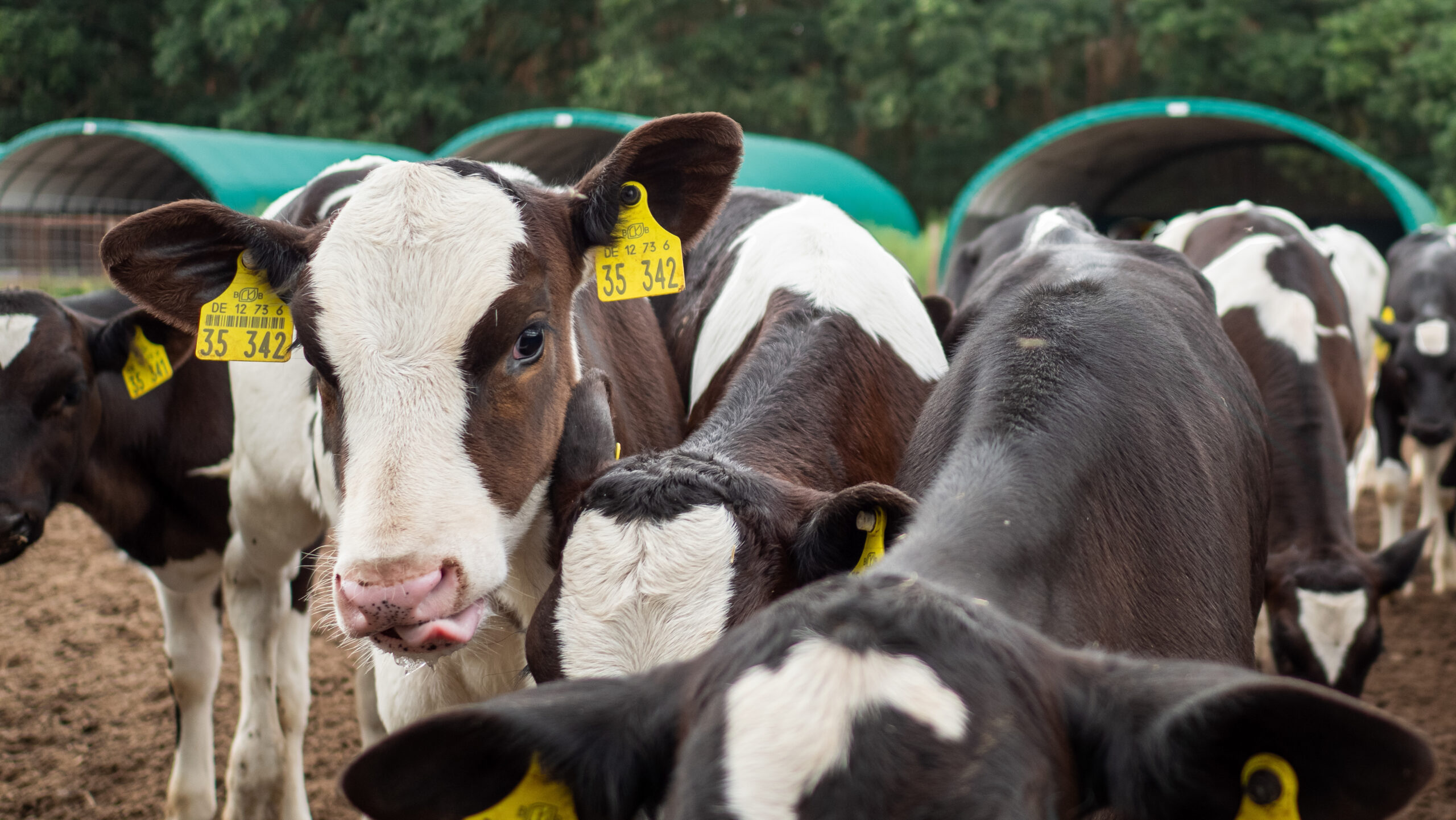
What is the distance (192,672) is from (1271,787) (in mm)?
3749

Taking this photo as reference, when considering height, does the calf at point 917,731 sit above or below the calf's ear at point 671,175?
below

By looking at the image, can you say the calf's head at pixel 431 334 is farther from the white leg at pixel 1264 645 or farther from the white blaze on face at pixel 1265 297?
the white leg at pixel 1264 645

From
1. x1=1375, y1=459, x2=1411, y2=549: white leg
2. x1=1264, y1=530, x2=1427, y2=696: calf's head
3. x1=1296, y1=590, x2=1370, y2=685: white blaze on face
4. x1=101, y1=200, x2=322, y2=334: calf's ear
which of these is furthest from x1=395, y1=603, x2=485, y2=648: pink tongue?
x1=1375, y1=459, x2=1411, y2=549: white leg

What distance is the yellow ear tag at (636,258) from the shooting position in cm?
271

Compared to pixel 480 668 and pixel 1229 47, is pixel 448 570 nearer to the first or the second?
pixel 480 668

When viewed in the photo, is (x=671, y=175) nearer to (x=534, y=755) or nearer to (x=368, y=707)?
(x=534, y=755)

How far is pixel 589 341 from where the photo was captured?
2.94 metres

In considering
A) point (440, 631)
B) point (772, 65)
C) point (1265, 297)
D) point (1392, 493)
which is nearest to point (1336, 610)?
point (1265, 297)

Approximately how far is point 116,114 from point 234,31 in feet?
20.6

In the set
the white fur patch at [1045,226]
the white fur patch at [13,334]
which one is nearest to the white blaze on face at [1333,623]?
the white fur patch at [1045,226]

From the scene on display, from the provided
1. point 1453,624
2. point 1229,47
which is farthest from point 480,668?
point 1229,47

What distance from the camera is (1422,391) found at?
6.80 metres

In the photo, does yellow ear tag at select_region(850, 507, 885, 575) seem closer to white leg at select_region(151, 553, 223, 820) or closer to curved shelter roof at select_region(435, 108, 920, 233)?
white leg at select_region(151, 553, 223, 820)

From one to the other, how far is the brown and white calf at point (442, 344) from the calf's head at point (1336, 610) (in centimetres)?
275
